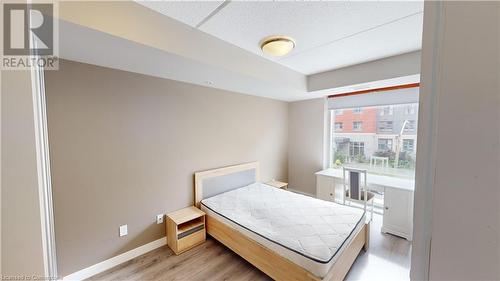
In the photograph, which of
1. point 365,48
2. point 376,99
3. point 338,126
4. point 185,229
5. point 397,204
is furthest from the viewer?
point 338,126

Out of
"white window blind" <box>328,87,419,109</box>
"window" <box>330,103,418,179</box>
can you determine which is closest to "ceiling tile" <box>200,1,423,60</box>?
"white window blind" <box>328,87,419,109</box>

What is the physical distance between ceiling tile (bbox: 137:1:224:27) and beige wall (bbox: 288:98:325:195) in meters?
2.97

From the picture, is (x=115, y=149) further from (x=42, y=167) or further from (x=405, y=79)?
(x=405, y=79)

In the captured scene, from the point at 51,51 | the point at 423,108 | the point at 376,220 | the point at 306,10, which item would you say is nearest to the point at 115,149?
the point at 51,51

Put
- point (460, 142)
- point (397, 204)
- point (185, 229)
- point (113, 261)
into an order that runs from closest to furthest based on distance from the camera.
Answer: point (460, 142) → point (113, 261) → point (185, 229) → point (397, 204)

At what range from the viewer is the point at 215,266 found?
6.82ft

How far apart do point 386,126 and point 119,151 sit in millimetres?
4060

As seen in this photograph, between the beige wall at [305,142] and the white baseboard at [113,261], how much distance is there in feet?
9.65

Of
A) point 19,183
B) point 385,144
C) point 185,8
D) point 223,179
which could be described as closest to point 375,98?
point 385,144

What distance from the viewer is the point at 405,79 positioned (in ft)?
8.00

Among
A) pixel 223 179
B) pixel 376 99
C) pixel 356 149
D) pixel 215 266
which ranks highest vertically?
pixel 376 99

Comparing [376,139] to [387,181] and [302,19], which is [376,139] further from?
[302,19]

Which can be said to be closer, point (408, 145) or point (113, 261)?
point (113, 261)

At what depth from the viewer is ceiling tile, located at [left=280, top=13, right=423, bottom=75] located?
1.76 m
